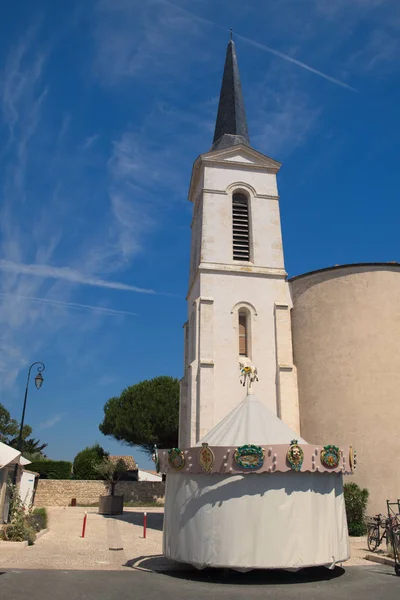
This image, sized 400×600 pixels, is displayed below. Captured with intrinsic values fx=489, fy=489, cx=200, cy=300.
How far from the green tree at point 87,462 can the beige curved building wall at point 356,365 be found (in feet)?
84.8

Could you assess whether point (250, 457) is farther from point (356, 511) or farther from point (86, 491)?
point (86, 491)

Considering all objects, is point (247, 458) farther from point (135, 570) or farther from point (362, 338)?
point (362, 338)

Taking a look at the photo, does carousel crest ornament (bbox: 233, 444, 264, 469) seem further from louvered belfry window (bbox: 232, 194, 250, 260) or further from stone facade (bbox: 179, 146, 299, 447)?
louvered belfry window (bbox: 232, 194, 250, 260)

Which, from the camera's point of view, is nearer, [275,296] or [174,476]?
[174,476]

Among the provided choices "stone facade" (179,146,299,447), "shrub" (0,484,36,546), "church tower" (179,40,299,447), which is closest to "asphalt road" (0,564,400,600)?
"shrub" (0,484,36,546)

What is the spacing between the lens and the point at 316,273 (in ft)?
72.6

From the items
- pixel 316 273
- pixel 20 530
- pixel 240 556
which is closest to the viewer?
pixel 240 556

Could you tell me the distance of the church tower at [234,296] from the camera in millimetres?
20344

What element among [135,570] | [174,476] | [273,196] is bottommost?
[135,570]

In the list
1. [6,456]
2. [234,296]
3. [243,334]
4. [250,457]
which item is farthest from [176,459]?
[234,296]

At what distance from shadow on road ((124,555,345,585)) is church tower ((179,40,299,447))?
25.2ft

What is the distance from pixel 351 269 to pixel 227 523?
13884mm

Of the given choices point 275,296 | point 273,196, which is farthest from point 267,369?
point 273,196

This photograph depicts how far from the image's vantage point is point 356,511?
1803 centimetres
